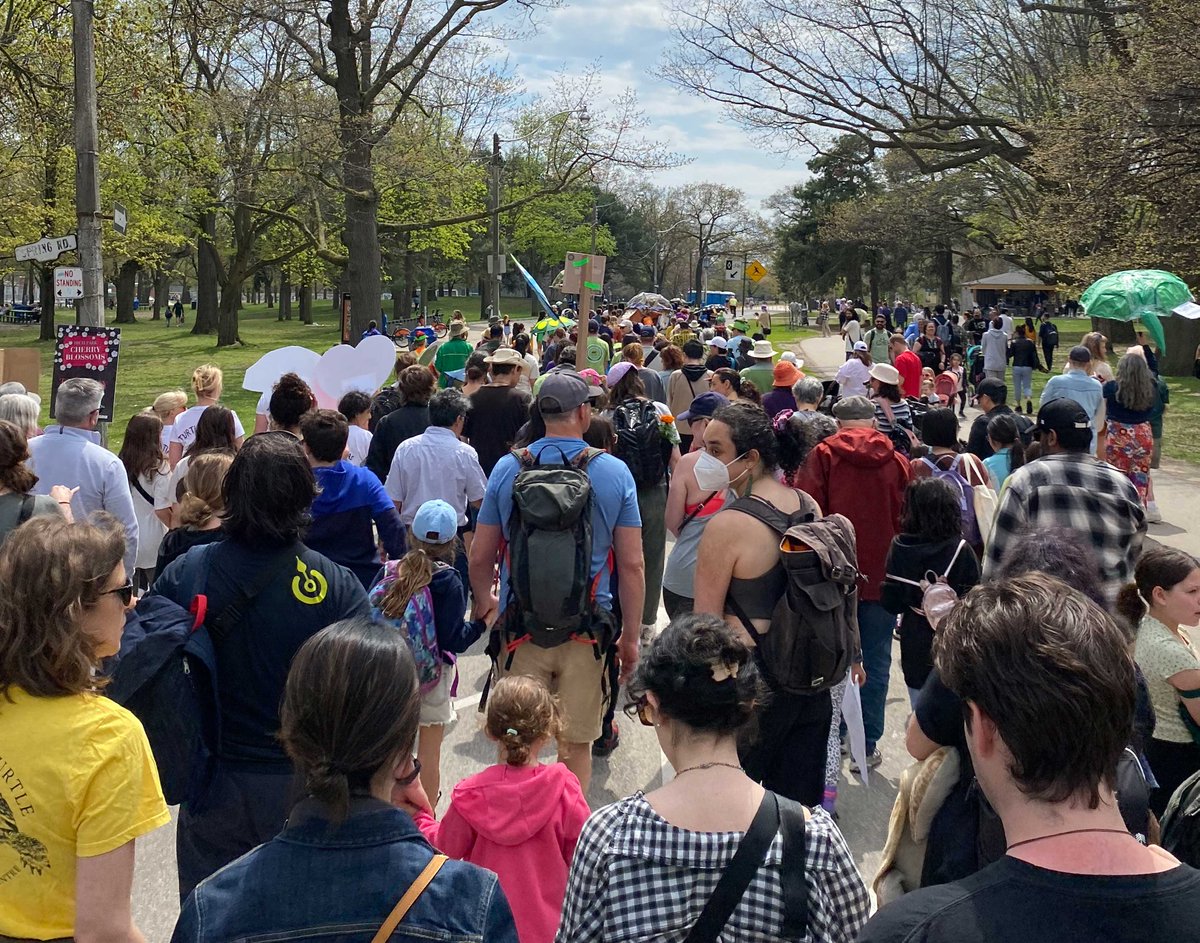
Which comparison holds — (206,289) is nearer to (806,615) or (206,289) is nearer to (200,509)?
(200,509)

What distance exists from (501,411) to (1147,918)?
23.3 feet

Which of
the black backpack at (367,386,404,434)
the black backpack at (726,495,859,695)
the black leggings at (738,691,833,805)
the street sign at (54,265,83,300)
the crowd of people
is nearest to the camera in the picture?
the crowd of people

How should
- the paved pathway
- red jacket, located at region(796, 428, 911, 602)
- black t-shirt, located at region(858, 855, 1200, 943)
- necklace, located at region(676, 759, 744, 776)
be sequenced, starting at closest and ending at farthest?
1. black t-shirt, located at region(858, 855, 1200, 943)
2. necklace, located at region(676, 759, 744, 776)
3. red jacket, located at region(796, 428, 911, 602)
4. the paved pathway

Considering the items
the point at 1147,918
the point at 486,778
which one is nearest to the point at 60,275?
the point at 486,778

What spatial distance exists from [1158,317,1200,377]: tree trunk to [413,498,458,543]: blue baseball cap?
89.4ft

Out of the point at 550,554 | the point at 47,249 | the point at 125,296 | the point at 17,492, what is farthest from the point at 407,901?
the point at 125,296

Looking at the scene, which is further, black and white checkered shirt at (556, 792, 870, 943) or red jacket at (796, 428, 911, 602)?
red jacket at (796, 428, 911, 602)

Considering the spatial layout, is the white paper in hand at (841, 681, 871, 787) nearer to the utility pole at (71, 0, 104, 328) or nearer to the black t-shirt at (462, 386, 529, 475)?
the black t-shirt at (462, 386, 529, 475)

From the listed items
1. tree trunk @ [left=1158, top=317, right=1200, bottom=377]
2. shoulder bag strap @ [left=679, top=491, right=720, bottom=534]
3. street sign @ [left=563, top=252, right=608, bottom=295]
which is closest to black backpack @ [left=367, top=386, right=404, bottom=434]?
street sign @ [left=563, top=252, right=608, bottom=295]

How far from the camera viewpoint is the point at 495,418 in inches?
329

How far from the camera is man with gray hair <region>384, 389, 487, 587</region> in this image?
6363mm

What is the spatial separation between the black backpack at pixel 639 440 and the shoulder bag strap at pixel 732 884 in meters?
4.97

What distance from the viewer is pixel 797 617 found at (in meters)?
3.75

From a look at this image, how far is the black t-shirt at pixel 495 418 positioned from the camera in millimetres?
8359
